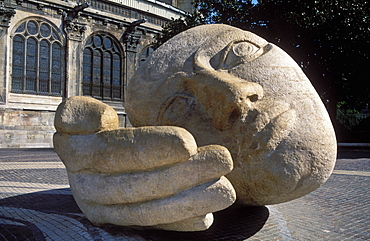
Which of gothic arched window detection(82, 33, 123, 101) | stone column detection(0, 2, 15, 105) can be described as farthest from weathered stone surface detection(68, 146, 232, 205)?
gothic arched window detection(82, 33, 123, 101)

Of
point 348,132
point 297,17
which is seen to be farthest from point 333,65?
point 348,132

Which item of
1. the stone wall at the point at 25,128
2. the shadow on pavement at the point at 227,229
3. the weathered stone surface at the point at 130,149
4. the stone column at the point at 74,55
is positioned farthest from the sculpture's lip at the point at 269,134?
the stone column at the point at 74,55

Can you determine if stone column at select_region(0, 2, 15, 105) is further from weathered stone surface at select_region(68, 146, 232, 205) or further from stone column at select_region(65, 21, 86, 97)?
weathered stone surface at select_region(68, 146, 232, 205)

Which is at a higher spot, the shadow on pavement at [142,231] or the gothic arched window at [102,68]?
the gothic arched window at [102,68]

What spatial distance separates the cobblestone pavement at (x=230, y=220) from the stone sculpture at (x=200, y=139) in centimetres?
36

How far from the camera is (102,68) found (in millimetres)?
23875

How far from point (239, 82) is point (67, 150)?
1920mm

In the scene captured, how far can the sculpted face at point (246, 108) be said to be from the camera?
3.44 m

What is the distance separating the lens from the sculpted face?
344 cm

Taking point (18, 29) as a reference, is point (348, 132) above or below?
below

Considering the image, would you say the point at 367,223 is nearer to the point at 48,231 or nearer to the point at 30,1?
the point at 48,231

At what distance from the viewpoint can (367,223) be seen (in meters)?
4.41

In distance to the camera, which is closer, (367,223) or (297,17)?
(367,223)

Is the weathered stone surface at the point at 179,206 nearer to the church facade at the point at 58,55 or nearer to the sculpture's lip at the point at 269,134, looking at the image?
the sculpture's lip at the point at 269,134
